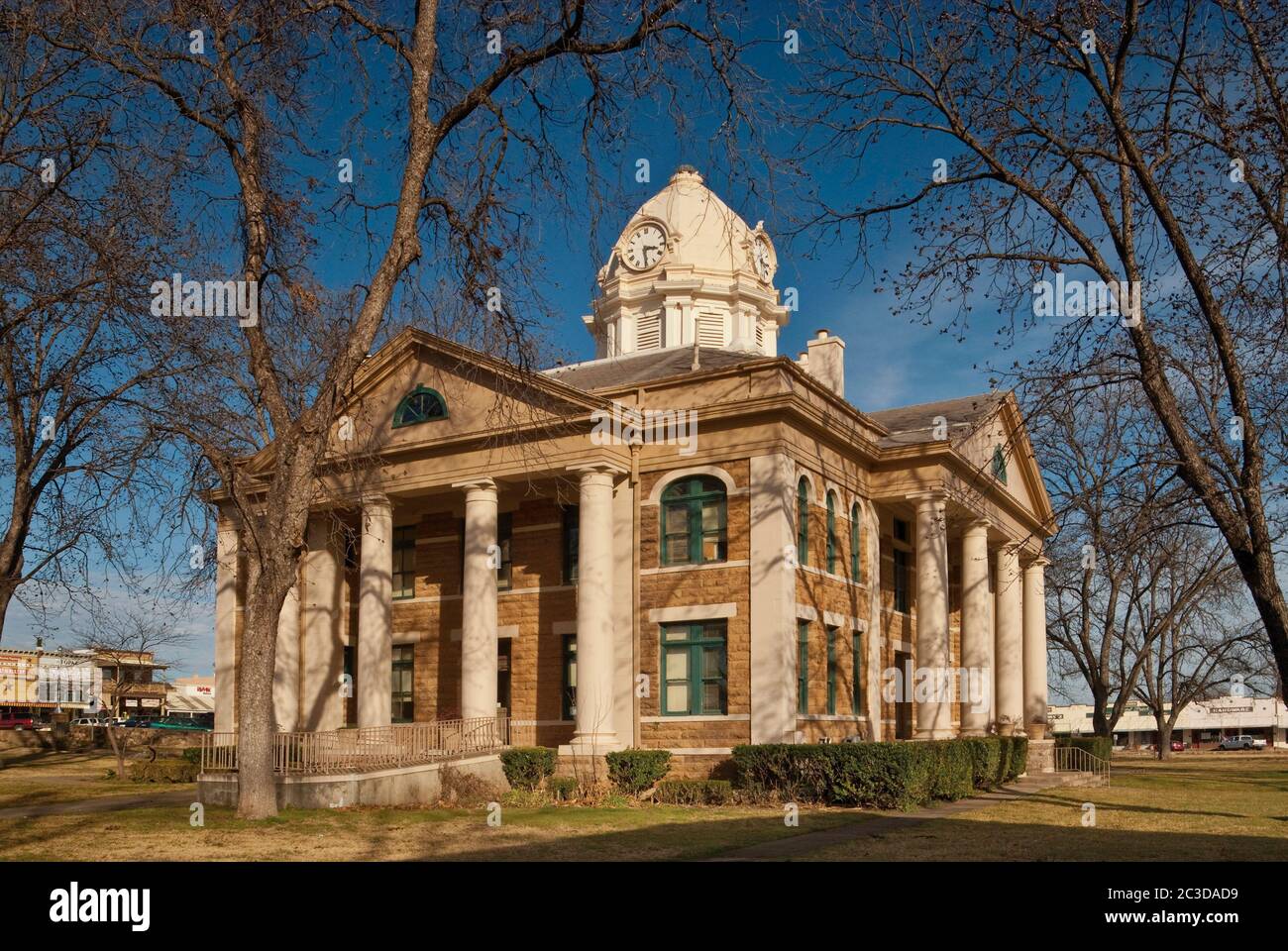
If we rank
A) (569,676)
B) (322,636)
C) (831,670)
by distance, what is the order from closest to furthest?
(831,670), (569,676), (322,636)

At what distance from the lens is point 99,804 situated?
2153 centimetres

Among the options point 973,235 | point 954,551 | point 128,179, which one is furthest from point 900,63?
point 954,551

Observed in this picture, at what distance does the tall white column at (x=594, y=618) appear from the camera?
26250 mm

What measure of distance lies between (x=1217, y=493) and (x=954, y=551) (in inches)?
877

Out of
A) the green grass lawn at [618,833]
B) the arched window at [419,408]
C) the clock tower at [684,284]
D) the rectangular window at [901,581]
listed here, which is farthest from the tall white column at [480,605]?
the clock tower at [684,284]

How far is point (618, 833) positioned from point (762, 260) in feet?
99.8

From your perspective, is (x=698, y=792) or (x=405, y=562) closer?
(x=698, y=792)

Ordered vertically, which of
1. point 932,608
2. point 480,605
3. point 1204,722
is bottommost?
point 1204,722

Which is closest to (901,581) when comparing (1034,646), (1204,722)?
(1034,646)

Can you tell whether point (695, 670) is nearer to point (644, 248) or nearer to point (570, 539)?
point (570, 539)

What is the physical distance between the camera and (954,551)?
124 ft

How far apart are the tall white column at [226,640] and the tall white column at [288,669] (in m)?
2.40

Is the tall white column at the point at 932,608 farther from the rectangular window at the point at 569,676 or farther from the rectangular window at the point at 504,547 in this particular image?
the rectangular window at the point at 504,547
